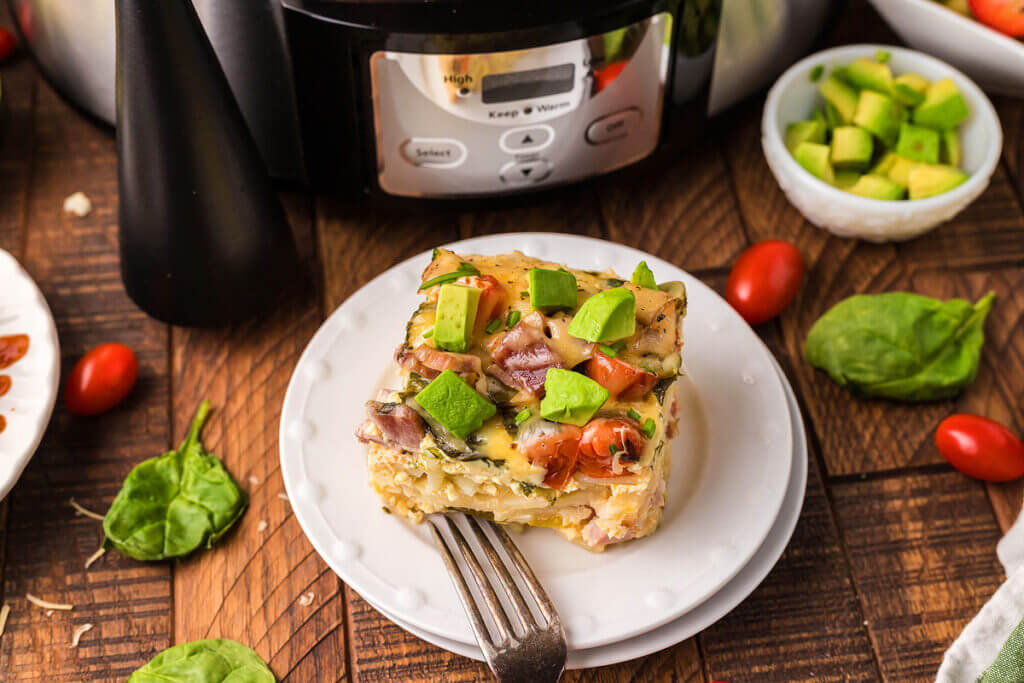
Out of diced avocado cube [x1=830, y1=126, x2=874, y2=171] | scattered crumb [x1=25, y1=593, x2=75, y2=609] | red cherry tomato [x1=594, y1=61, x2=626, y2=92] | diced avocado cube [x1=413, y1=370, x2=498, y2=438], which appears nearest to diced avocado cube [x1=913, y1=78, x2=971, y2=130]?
diced avocado cube [x1=830, y1=126, x2=874, y2=171]

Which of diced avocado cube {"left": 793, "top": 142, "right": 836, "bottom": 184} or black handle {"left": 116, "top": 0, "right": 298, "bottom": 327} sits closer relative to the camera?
black handle {"left": 116, "top": 0, "right": 298, "bottom": 327}

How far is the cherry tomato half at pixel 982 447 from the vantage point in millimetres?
1609

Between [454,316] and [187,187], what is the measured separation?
1.64ft

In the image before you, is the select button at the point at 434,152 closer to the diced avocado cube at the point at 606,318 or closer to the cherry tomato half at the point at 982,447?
the diced avocado cube at the point at 606,318

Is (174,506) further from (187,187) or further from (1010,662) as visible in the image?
(1010,662)

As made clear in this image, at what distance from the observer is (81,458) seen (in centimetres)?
166

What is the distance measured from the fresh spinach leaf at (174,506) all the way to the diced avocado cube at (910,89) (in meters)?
1.32

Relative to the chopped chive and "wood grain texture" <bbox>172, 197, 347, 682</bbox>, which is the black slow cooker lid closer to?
the chopped chive

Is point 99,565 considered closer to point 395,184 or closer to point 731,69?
point 395,184

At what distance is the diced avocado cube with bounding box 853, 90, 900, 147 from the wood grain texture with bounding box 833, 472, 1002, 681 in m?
0.60

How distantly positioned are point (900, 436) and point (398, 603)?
2.84 feet

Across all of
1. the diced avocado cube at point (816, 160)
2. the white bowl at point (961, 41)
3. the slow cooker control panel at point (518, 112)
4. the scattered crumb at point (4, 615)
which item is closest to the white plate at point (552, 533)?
the slow cooker control panel at point (518, 112)

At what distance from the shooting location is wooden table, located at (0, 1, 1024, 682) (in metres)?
1.50

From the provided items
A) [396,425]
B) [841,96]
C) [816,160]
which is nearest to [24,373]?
[396,425]
